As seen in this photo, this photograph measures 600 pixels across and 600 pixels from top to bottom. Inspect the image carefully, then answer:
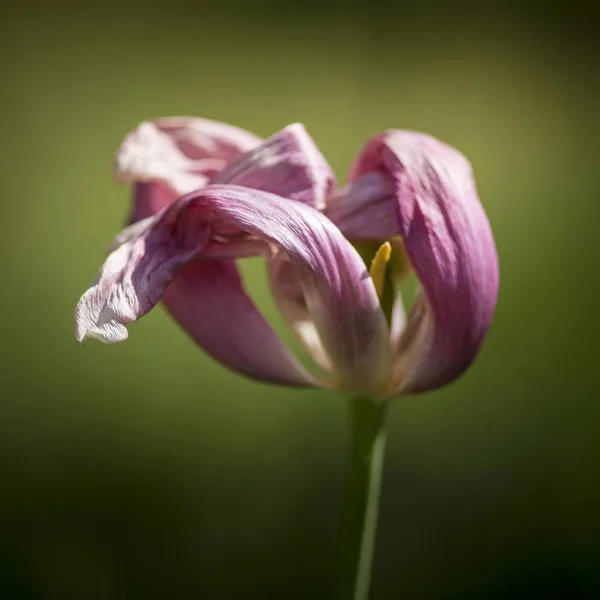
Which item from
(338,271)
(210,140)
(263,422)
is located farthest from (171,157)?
(263,422)

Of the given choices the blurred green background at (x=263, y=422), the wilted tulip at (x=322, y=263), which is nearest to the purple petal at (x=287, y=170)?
the wilted tulip at (x=322, y=263)

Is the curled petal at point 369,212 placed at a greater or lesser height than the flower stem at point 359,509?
greater

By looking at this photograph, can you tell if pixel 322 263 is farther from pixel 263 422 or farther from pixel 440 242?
pixel 263 422

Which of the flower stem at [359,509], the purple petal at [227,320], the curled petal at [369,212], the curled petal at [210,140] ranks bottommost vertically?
the flower stem at [359,509]

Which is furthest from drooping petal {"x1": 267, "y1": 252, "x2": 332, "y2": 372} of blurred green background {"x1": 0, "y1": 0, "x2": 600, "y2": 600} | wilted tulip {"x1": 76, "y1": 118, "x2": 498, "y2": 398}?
blurred green background {"x1": 0, "y1": 0, "x2": 600, "y2": 600}

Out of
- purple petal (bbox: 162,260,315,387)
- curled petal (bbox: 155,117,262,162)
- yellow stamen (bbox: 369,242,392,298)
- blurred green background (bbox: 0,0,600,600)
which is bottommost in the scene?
blurred green background (bbox: 0,0,600,600)

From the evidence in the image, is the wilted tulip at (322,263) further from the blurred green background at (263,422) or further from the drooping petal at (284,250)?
the blurred green background at (263,422)

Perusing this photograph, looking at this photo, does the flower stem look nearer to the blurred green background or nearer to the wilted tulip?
the wilted tulip
